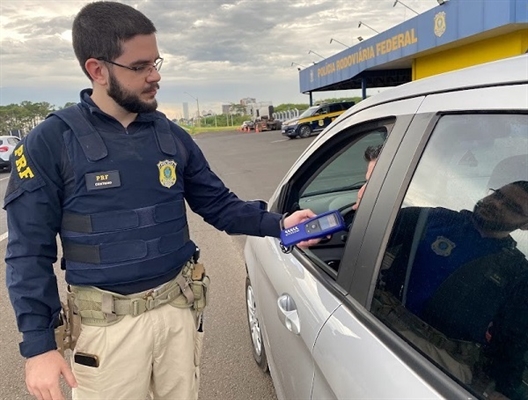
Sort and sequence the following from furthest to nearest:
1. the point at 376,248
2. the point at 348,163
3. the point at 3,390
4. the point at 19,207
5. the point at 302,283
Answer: the point at 3,390 < the point at 348,163 < the point at 302,283 < the point at 19,207 < the point at 376,248

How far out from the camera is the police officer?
148 centimetres

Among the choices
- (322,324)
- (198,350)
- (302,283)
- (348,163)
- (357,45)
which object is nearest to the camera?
(322,324)

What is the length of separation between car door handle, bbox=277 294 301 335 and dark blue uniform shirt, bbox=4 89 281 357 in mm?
456

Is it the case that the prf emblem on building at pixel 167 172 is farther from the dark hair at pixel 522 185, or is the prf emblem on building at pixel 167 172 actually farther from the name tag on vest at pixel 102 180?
the dark hair at pixel 522 185

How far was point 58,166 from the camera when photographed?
1.52 metres

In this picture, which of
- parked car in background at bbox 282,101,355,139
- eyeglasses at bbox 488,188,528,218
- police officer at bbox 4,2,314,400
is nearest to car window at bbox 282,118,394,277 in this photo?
police officer at bbox 4,2,314,400

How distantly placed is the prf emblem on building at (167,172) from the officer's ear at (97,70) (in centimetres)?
37

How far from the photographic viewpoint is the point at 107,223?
1574 millimetres

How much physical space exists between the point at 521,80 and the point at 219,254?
15.5 ft

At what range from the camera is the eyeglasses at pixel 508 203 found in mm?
977

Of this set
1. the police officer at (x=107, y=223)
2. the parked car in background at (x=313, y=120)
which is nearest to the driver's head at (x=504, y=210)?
the police officer at (x=107, y=223)

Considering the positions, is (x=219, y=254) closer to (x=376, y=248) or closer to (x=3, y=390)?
(x=3, y=390)

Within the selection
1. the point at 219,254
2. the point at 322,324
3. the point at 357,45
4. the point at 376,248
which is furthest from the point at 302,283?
the point at 357,45

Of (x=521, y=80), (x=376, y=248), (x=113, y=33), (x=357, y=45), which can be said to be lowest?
(x=376, y=248)
